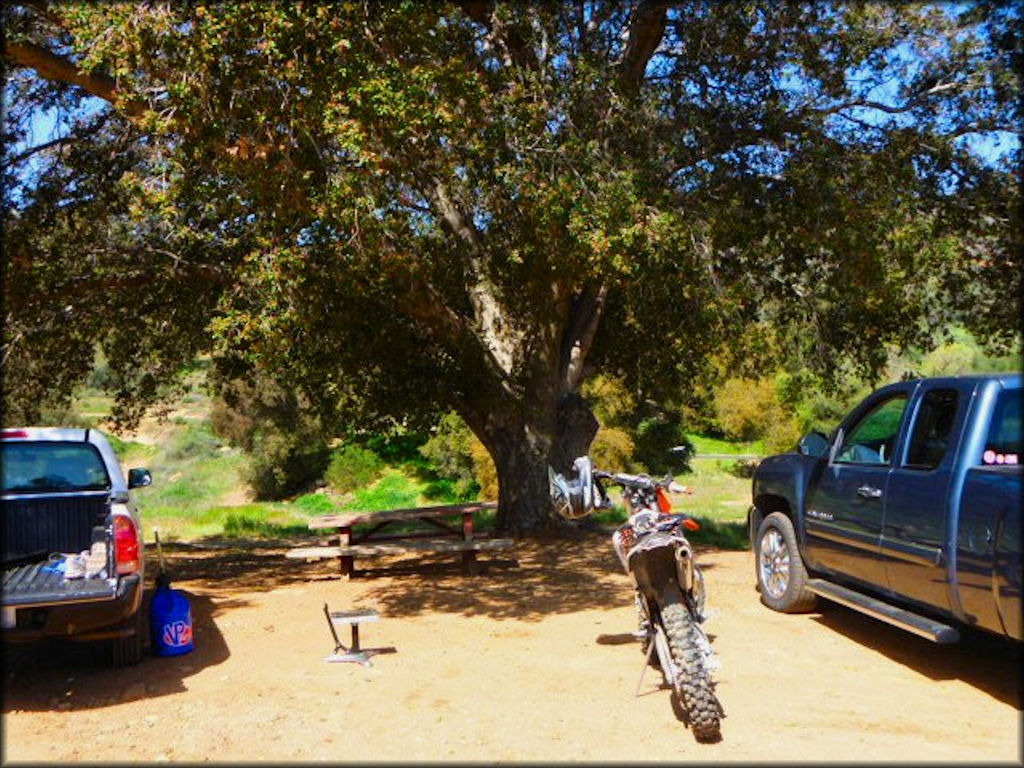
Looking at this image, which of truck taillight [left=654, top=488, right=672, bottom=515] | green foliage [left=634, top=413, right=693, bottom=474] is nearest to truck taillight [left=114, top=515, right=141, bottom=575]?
truck taillight [left=654, top=488, right=672, bottom=515]

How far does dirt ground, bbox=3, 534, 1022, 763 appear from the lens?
5.07 meters

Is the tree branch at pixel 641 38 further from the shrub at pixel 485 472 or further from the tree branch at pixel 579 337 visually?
the shrub at pixel 485 472

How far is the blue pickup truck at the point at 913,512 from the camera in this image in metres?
5.27

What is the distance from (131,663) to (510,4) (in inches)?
323

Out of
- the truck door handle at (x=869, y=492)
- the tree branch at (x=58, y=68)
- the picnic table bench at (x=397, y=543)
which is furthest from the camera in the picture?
the picnic table bench at (x=397, y=543)

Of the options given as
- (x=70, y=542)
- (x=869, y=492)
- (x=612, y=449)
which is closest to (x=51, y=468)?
(x=70, y=542)

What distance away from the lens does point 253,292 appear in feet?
31.8

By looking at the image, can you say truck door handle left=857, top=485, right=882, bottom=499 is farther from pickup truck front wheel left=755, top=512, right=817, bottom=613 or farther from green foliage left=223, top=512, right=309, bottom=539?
green foliage left=223, top=512, right=309, bottom=539

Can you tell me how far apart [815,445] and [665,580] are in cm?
247

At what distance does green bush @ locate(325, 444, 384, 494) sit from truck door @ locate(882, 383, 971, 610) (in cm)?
3624

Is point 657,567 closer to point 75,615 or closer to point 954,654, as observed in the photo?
point 954,654

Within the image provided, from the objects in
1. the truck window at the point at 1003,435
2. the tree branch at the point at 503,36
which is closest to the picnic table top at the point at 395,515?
the tree branch at the point at 503,36

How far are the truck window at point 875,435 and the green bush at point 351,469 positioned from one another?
1392 inches

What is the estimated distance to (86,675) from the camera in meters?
6.56
